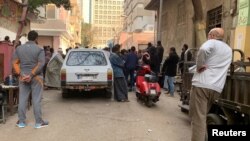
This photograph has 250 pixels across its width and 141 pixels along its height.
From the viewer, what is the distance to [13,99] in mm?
9008

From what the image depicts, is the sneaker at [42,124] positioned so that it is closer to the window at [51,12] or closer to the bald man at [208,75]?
the bald man at [208,75]

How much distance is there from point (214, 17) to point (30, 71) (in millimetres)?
11557

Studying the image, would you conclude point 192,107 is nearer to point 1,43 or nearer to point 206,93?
point 206,93

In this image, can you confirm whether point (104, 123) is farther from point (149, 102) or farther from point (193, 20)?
point (193, 20)

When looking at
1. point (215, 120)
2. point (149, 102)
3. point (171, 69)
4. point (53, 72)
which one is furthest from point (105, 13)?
point (215, 120)

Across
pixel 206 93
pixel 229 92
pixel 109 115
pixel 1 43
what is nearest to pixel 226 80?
pixel 229 92

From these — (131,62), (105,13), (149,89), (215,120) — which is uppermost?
(105,13)

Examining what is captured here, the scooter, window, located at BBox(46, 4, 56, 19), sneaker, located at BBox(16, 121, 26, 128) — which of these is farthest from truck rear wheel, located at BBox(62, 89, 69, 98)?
window, located at BBox(46, 4, 56, 19)

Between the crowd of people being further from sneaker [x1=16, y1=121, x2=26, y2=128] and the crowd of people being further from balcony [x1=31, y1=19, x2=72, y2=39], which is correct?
balcony [x1=31, y1=19, x2=72, y2=39]

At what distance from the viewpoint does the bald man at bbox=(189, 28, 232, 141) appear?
18.5 ft

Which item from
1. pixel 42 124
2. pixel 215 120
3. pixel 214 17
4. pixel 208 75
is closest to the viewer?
pixel 208 75

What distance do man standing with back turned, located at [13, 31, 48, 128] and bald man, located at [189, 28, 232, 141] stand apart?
3.49m

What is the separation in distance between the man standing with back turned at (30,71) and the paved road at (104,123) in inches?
17.2

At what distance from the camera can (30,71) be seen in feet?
24.8
